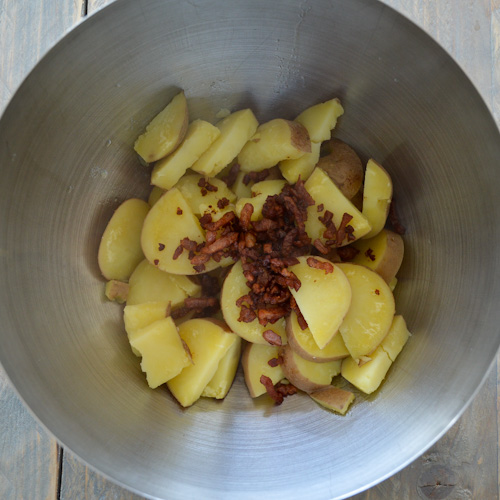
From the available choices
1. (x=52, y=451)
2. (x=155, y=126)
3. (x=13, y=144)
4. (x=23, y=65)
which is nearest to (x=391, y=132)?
(x=155, y=126)

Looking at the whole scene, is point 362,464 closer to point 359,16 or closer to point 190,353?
point 190,353

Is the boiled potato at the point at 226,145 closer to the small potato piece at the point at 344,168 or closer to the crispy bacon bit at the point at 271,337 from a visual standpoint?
the small potato piece at the point at 344,168

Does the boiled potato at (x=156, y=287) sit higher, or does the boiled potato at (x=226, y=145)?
the boiled potato at (x=226, y=145)

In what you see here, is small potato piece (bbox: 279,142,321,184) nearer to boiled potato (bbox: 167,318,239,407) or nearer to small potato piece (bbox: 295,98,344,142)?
small potato piece (bbox: 295,98,344,142)

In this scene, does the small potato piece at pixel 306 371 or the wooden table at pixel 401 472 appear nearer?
the small potato piece at pixel 306 371

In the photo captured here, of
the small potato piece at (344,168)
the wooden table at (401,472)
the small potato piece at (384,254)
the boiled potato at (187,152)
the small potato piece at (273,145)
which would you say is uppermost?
the boiled potato at (187,152)

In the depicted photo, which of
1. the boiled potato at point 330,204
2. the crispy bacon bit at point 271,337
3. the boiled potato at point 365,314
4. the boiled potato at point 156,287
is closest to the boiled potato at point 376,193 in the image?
the boiled potato at point 330,204

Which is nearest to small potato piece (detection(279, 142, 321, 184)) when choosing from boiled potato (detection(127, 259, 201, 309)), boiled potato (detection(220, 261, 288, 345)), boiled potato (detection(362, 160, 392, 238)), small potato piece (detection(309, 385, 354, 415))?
boiled potato (detection(362, 160, 392, 238))
